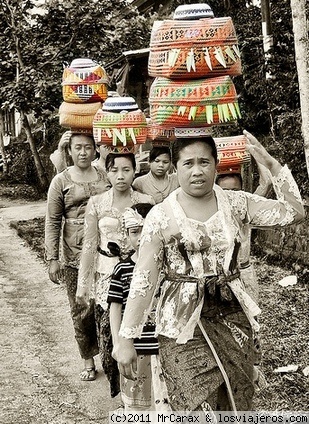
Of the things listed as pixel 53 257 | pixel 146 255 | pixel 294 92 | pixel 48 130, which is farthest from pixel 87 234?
pixel 48 130

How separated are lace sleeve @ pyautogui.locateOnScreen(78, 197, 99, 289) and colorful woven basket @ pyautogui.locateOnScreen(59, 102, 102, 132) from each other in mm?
894

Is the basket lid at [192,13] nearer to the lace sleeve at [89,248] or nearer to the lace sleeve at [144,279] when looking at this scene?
the lace sleeve at [144,279]

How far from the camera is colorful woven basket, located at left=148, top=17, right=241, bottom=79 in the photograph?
12.0 ft

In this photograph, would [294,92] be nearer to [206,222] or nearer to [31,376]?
[31,376]

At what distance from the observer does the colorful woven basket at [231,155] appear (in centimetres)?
491

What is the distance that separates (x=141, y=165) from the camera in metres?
11.1

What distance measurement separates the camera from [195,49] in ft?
12.0

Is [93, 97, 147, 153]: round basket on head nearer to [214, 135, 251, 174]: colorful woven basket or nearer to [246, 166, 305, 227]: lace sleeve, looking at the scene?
[214, 135, 251, 174]: colorful woven basket

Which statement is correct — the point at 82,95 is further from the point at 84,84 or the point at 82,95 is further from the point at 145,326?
the point at 145,326

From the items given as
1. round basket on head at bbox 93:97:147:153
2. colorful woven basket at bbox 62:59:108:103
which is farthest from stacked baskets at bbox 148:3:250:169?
colorful woven basket at bbox 62:59:108:103

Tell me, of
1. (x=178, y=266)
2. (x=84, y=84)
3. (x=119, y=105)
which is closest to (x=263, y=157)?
(x=178, y=266)

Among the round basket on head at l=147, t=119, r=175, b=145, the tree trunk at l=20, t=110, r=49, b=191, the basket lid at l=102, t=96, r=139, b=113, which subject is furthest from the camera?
the tree trunk at l=20, t=110, r=49, b=191

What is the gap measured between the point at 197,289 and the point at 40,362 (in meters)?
3.34

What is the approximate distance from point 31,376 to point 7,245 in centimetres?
694
